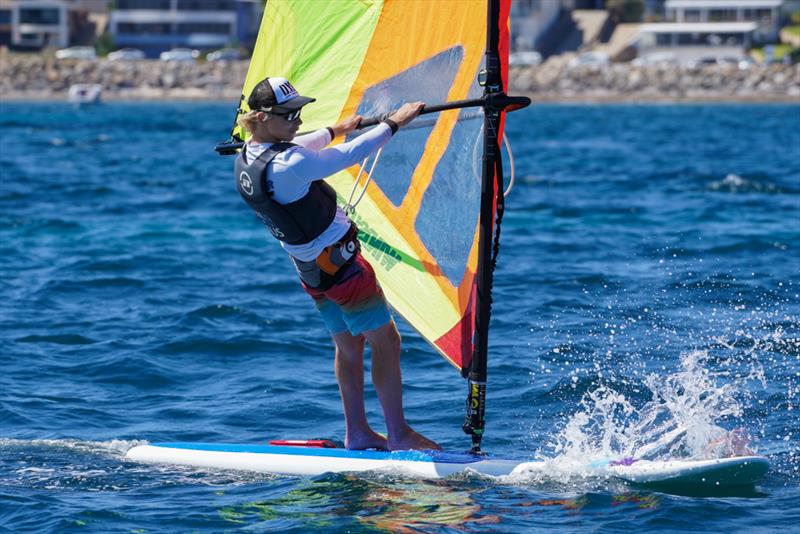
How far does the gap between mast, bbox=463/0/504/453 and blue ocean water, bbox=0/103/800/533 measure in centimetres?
45

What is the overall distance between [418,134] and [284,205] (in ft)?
4.23

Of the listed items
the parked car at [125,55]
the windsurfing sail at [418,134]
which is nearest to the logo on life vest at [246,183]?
the windsurfing sail at [418,134]

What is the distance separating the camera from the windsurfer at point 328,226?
6352mm

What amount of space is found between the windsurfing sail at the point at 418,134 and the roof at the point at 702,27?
3449 inches

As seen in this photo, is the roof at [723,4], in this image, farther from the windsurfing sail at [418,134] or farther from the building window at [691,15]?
the windsurfing sail at [418,134]

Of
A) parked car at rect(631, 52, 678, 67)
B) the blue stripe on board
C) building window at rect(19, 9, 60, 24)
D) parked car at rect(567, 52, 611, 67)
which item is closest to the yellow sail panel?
the blue stripe on board

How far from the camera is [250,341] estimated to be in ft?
34.8

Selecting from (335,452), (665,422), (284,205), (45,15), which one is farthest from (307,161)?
(45,15)

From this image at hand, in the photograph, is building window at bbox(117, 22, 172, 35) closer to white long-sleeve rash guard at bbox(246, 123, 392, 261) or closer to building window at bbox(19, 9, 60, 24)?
building window at bbox(19, 9, 60, 24)

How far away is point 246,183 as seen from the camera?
6.48 meters

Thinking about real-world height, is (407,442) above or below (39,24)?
below

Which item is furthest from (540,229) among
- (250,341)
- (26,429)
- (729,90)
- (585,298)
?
(729,90)

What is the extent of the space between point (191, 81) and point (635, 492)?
262 ft

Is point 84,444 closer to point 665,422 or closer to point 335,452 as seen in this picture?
point 335,452
